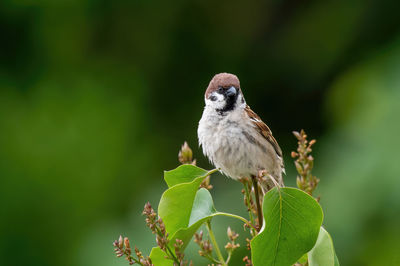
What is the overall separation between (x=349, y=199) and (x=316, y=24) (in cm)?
191

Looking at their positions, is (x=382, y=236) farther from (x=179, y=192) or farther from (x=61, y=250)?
(x=61, y=250)

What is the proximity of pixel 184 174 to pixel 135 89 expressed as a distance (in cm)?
308

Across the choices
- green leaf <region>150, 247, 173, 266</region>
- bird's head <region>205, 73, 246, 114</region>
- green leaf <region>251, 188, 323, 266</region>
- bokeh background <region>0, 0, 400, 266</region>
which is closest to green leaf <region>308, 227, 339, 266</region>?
green leaf <region>251, 188, 323, 266</region>

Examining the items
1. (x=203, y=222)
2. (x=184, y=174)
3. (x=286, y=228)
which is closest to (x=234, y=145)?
(x=184, y=174)

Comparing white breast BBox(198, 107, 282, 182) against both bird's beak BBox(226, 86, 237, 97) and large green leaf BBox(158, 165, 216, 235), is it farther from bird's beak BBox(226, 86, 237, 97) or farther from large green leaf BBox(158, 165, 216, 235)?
large green leaf BBox(158, 165, 216, 235)

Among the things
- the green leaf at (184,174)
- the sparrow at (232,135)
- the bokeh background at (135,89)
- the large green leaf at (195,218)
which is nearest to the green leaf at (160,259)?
the large green leaf at (195,218)

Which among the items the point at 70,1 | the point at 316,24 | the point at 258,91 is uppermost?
the point at 70,1

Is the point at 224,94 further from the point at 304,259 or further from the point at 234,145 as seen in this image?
the point at 304,259

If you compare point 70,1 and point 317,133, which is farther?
point 70,1

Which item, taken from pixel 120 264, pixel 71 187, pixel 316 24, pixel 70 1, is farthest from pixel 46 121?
pixel 316 24

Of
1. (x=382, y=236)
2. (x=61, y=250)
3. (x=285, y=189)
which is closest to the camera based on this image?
(x=285, y=189)

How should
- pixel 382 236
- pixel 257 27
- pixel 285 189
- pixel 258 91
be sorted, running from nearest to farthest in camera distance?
pixel 285 189, pixel 382 236, pixel 258 91, pixel 257 27

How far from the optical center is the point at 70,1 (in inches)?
185

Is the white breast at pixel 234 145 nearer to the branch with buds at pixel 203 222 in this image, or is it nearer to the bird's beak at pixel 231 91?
the bird's beak at pixel 231 91
